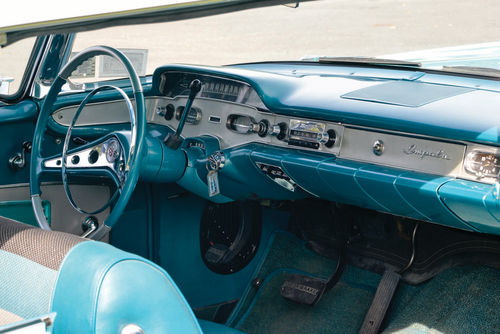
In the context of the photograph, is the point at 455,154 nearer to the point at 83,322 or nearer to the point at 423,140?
the point at 423,140

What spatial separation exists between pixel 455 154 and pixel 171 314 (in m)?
1.18

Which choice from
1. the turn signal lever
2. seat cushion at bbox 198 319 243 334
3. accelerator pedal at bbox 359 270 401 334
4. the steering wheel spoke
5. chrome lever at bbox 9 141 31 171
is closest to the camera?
the steering wheel spoke

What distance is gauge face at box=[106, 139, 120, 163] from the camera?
252cm

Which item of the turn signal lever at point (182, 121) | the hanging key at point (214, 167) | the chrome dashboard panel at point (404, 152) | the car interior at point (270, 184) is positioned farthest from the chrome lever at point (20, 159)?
the chrome dashboard panel at point (404, 152)

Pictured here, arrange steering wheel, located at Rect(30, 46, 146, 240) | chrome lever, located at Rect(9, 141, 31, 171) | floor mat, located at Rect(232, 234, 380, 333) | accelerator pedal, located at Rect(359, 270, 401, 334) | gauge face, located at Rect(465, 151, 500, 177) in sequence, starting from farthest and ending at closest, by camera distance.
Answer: floor mat, located at Rect(232, 234, 380, 333)
accelerator pedal, located at Rect(359, 270, 401, 334)
chrome lever, located at Rect(9, 141, 31, 171)
steering wheel, located at Rect(30, 46, 146, 240)
gauge face, located at Rect(465, 151, 500, 177)

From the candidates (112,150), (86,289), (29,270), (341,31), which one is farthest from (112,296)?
(341,31)

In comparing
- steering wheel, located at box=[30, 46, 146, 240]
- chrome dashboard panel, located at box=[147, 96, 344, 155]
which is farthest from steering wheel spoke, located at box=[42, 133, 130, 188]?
chrome dashboard panel, located at box=[147, 96, 344, 155]

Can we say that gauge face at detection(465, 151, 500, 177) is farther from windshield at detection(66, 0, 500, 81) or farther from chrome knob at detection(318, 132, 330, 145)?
windshield at detection(66, 0, 500, 81)

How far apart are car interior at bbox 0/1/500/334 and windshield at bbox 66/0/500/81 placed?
2.30m

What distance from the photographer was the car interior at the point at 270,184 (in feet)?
7.34

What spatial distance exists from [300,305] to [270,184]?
2.54 feet

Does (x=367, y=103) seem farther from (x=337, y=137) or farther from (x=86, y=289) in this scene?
(x=86, y=289)

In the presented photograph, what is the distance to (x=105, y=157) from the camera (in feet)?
8.45

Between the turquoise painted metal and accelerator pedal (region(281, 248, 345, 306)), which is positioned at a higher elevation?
the turquoise painted metal
